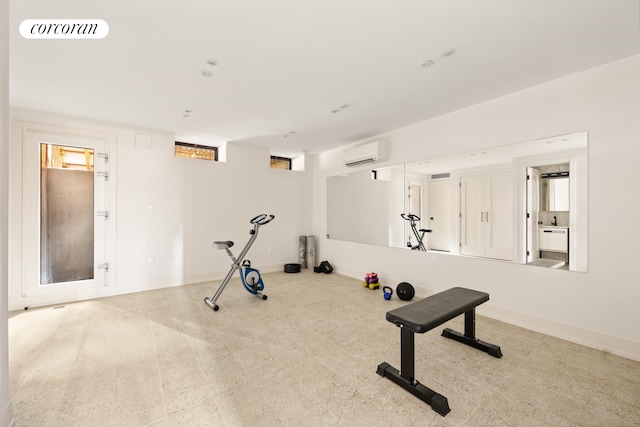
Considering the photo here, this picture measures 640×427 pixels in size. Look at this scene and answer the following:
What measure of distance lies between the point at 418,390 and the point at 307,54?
2.81 metres

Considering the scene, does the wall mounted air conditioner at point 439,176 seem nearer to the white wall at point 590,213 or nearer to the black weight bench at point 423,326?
the white wall at point 590,213

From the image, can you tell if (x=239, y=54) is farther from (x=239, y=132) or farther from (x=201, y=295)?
(x=201, y=295)

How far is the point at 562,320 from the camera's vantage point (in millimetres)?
2668

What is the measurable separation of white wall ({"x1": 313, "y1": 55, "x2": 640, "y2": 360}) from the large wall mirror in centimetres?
10

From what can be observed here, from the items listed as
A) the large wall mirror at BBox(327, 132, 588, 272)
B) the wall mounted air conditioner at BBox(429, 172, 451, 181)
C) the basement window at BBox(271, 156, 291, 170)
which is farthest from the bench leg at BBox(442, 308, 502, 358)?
the basement window at BBox(271, 156, 291, 170)

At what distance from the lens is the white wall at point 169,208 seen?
3.79 m

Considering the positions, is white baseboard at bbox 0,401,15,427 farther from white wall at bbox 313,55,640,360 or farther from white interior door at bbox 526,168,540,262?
white interior door at bbox 526,168,540,262

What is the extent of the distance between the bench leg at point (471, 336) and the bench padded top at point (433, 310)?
0.17 metres

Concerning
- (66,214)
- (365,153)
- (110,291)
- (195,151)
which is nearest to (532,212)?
(365,153)

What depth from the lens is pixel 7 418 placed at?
59.7 inches

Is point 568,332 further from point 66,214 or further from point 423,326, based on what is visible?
point 66,214

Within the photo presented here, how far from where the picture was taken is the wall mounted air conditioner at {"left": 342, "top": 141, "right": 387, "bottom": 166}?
4.49 m

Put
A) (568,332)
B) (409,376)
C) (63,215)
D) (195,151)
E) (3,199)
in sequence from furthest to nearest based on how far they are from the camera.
A: 1. (195,151)
2. (63,215)
3. (568,332)
4. (409,376)
5. (3,199)

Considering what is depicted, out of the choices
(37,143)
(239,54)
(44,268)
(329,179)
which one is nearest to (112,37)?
(239,54)
